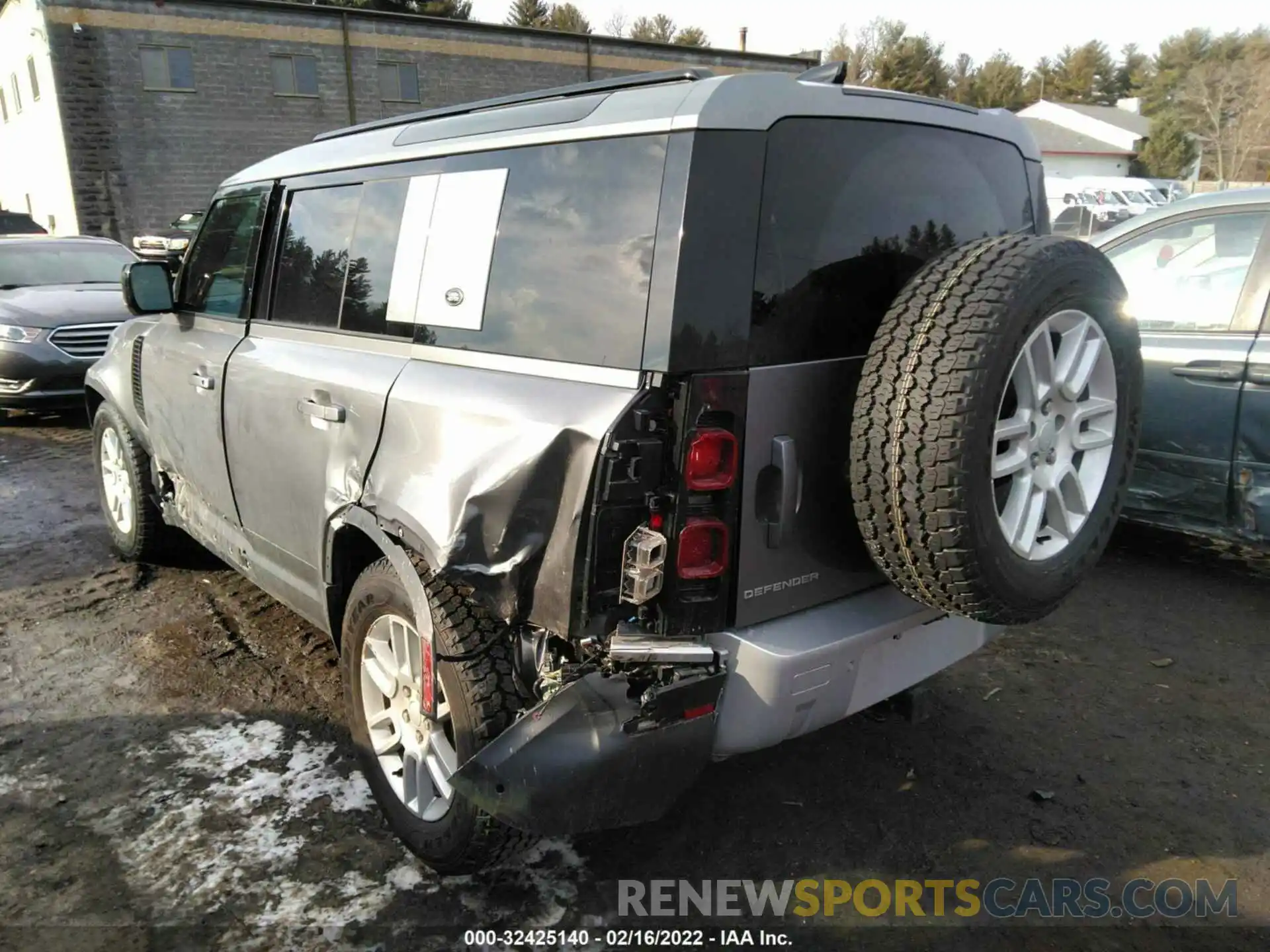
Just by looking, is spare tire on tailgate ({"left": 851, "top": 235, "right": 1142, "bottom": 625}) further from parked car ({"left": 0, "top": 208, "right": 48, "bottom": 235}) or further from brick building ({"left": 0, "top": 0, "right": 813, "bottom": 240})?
brick building ({"left": 0, "top": 0, "right": 813, "bottom": 240})

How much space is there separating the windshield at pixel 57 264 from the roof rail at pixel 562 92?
23.8ft

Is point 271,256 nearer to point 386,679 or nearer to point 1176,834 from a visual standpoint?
point 386,679

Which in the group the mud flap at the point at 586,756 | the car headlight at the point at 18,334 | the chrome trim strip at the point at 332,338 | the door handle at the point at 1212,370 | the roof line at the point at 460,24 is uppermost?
the roof line at the point at 460,24

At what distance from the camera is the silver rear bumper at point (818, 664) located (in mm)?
2127

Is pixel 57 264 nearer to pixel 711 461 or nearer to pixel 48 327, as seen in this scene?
pixel 48 327

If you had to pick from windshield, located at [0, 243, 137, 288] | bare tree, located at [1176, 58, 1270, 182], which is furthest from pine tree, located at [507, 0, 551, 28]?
windshield, located at [0, 243, 137, 288]

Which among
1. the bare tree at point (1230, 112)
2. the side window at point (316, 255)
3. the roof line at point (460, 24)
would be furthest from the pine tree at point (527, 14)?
the side window at point (316, 255)

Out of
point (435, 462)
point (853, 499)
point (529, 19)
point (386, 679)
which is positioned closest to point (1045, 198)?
point (853, 499)

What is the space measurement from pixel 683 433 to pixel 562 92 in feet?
3.87

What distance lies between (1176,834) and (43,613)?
485 cm

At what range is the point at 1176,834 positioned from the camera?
8.95 feet

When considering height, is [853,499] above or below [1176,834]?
above

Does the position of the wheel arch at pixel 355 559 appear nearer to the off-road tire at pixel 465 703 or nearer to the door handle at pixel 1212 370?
the off-road tire at pixel 465 703

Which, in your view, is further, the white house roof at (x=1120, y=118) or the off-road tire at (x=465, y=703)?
the white house roof at (x=1120, y=118)
